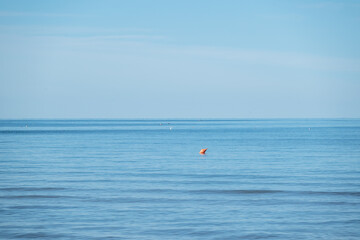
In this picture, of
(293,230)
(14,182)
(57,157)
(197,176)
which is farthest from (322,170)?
(57,157)

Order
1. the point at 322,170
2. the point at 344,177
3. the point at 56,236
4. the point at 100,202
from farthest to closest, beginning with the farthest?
the point at 322,170 → the point at 344,177 → the point at 100,202 → the point at 56,236

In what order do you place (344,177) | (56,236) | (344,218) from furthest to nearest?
(344,177) < (344,218) < (56,236)

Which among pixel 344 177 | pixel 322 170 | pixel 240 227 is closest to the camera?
pixel 240 227

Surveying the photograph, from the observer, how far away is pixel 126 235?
16250mm

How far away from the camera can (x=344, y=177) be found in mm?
29875

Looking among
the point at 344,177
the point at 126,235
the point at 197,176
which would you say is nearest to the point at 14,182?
the point at 197,176

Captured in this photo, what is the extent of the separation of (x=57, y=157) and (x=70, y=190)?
65.1ft

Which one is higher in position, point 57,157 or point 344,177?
point 57,157

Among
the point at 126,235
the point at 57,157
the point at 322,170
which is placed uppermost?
the point at 57,157

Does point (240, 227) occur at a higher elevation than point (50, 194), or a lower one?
lower

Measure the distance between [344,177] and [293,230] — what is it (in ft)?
47.4

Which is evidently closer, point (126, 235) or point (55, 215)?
point (126, 235)

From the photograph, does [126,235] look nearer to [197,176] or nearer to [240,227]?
[240,227]

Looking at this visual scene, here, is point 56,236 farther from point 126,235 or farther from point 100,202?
point 100,202
